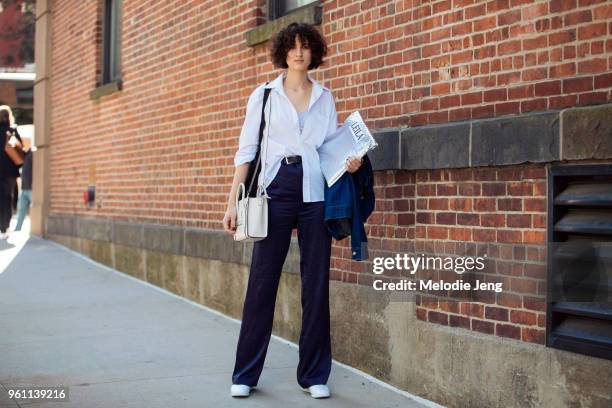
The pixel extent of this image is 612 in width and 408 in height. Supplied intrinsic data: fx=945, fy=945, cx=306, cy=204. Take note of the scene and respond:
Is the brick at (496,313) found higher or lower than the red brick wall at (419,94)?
lower

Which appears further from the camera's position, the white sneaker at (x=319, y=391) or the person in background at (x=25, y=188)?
the person in background at (x=25, y=188)

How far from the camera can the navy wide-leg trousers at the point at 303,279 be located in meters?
5.21

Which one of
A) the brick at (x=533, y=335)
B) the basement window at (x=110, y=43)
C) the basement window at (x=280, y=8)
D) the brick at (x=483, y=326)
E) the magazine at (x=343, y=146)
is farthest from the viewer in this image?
the basement window at (x=110, y=43)

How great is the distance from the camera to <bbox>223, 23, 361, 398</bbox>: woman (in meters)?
5.20

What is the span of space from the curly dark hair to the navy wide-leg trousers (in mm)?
633

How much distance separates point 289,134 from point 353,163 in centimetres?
44

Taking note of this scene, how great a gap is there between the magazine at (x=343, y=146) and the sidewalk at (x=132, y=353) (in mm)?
1288

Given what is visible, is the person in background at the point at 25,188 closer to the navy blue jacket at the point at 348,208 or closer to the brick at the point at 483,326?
the navy blue jacket at the point at 348,208

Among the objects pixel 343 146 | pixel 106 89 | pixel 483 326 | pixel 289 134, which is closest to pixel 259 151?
pixel 289 134

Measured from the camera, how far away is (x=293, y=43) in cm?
527

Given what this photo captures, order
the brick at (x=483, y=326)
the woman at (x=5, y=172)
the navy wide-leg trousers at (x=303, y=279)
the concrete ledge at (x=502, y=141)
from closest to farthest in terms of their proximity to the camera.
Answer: the concrete ledge at (x=502, y=141), the brick at (x=483, y=326), the navy wide-leg trousers at (x=303, y=279), the woman at (x=5, y=172)

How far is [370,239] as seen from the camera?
19.9 ft

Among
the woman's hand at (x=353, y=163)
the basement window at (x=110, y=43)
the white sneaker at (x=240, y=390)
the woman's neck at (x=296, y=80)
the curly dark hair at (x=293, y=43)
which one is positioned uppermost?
the basement window at (x=110, y=43)

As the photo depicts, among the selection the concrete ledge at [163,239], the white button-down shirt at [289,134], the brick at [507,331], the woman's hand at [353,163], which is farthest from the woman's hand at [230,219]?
the concrete ledge at [163,239]
